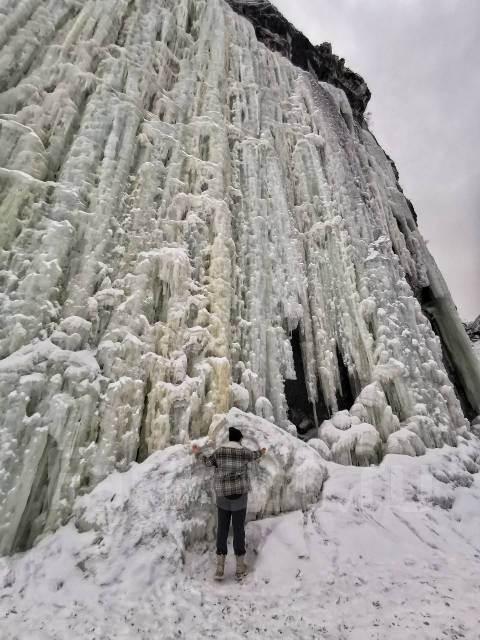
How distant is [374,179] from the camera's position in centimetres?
1672

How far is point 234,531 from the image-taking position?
17.2 feet

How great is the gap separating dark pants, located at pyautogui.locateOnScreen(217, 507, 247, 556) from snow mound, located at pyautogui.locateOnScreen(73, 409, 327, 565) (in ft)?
1.99

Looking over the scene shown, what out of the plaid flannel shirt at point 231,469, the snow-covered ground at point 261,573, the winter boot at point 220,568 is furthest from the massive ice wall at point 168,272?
the winter boot at point 220,568

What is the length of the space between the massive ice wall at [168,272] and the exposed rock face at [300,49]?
6.75 metres

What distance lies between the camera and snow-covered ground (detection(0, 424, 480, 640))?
400 centimetres

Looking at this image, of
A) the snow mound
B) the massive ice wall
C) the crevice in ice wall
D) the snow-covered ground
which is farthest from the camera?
the crevice in ice wall

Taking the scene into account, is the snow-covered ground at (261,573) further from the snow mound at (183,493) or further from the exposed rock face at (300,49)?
the exposed rock face at (300,49)

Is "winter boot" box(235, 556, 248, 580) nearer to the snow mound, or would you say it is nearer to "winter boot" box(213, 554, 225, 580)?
"winter boot" box(213, 554, 225, 580)

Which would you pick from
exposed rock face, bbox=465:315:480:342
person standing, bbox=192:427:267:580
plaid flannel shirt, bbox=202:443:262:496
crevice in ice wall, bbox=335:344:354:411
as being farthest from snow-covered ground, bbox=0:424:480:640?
exposed rock face, bbox=465:315:480:342

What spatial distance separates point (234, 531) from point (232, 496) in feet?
1.59

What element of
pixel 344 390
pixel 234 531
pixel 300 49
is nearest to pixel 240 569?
pixel 234 531

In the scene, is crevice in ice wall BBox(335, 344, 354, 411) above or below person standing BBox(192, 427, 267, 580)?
above

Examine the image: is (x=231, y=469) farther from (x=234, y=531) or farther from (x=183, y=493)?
(x=183, y=493)

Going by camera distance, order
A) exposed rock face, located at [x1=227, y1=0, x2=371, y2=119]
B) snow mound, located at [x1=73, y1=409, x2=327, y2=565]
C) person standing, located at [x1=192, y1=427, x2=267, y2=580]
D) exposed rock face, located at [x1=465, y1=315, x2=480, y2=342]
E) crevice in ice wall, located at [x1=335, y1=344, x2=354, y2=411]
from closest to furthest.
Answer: person standing, located at [x1=192, y1=427, x2=267, y2=580], snow mound, located at [x1=73, y1=409, x2=327, y2=565], crevice in ice wall, located at [x1=335, y1=344, x2=354, y2=411], exposed rock face, located at [x1=227, y1=0, x2=371, y2=119], exposed rock face, located at [x1=465, y1=315, x2=480, y2=342]
